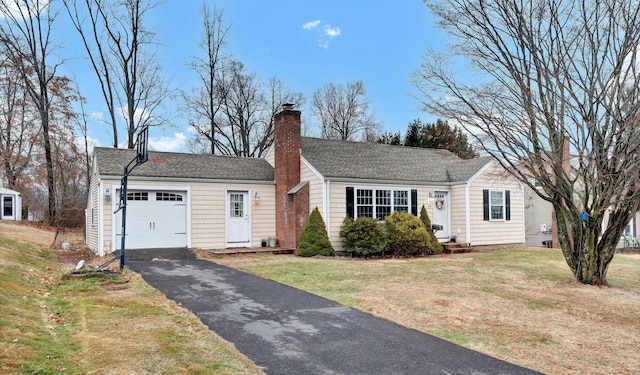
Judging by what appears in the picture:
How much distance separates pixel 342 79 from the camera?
3975 cm

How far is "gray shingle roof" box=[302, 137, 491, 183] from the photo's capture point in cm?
1662

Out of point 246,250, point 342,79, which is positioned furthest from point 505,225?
point 342,79

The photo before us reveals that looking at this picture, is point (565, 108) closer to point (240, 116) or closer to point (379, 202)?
point (379, 202)

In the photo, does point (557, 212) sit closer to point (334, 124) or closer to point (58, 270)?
point (58, 270)

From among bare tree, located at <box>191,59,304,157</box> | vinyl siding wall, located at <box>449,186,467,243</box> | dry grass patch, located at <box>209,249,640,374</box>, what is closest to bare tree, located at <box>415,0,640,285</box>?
dry grass patch, located at <box>209,249,640,374</box>

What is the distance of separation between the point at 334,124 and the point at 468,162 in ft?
70.4

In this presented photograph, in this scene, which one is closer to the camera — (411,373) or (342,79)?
(411,373)

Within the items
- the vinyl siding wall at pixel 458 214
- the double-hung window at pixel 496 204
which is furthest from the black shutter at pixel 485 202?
the vinyl siding wall at pixel 458 214

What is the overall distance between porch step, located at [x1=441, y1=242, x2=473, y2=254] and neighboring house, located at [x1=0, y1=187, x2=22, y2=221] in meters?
30.7

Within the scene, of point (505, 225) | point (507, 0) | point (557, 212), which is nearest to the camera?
point (507, 0)

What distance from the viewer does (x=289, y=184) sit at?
16.7 m

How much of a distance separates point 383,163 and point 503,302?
11.0 metres

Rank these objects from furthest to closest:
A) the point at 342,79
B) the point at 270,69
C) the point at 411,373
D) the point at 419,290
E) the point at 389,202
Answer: the point at 342,79
the point at 270,69
the point at 389,202
the point at 419,290
the point at 411,373

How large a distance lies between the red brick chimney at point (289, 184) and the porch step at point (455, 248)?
5.62 metres
